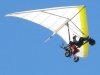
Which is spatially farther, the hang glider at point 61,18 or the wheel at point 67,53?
the hang glider at point 61,18

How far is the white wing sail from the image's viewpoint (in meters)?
63.4

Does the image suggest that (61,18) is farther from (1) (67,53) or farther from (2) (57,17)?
(1) (67,53)

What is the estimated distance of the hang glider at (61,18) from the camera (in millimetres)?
63312

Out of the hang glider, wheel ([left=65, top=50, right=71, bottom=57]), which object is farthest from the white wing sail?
wheel ([left=65, top=50, right=71, bottom=57])

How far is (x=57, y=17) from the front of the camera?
64812 millimetres

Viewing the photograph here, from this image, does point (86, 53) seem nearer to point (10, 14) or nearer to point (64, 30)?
Result: point (64, 30)

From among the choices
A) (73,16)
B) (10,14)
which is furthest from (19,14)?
(73,16)

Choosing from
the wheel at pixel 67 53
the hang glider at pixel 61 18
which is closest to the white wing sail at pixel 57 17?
the hang glider at pixel 61 18

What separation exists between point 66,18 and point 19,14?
465 centimetres

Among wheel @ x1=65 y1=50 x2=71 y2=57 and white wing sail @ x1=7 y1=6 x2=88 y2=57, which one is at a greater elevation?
white wing sail @ x1=7 y1=6 x2=88 y2=57

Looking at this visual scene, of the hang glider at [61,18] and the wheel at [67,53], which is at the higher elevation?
the hang glider at [61,18]

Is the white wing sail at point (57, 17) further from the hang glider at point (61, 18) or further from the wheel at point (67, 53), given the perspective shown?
the wheel at point (67, 53)

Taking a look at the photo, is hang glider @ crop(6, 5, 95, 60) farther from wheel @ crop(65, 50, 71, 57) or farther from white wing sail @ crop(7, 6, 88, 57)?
wheel @ crop(65, 50, 71, 57)

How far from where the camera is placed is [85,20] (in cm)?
6425
